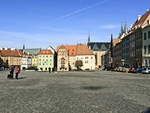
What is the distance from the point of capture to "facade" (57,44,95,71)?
121 metres

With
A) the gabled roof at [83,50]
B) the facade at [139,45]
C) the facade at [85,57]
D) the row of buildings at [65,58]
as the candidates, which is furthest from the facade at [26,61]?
the facade at [139,45]

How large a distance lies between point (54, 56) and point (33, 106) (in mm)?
119605

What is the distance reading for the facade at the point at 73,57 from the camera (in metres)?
121

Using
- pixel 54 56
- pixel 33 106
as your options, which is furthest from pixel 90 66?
pixel 33 106

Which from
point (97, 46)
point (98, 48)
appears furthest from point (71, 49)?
point (98, 48)

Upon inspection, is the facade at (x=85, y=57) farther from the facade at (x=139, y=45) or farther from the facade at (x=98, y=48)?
the facade at (x=98, y=48)

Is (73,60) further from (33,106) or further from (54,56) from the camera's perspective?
(33,106)

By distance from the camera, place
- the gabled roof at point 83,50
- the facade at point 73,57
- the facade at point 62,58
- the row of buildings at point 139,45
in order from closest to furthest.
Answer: the row of buildings at point 139,45, the facade at point 62,58, the facade at point 73,57, the gabled roof at point 83,50

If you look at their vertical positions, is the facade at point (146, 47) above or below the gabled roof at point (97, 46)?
below

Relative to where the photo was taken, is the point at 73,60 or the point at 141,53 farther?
the point at 73,60

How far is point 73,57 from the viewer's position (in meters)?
126

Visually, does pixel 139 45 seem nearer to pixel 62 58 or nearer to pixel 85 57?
pixel 85 57

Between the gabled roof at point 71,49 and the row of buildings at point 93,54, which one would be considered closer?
the row of buildings at point 93,54

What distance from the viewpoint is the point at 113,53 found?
130 metres
